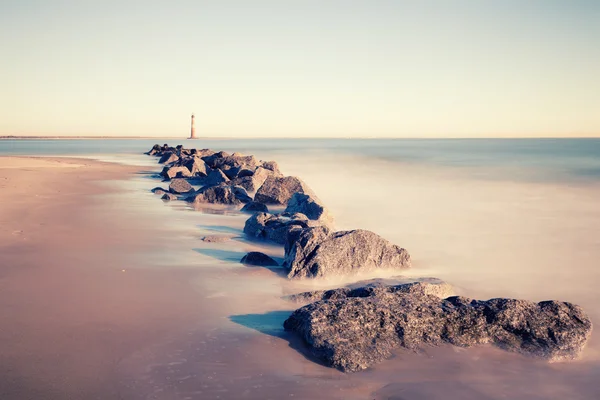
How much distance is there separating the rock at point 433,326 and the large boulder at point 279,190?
8387 millimetres

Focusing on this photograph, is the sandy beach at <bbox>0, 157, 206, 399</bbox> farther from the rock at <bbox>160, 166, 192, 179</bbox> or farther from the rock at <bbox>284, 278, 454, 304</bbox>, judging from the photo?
the rock at <bbox>160, 166, 192, 179</bbox>

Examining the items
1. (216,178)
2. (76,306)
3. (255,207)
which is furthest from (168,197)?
(76,306)

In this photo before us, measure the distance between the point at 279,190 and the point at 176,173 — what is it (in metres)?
8.73

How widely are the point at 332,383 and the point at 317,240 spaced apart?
9.47 feet

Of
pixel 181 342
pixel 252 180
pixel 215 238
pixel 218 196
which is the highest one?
pixel 252 180

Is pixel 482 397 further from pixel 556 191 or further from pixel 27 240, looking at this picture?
pixel 556 191

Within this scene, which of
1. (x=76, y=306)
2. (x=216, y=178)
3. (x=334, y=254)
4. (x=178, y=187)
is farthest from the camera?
(x=216, y=178)

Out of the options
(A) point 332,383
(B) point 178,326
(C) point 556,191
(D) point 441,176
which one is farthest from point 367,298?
(D) point 441,176

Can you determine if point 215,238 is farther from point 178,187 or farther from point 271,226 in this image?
point 178,187

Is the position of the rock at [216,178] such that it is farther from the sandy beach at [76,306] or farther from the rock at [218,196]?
the sandy beach at [76,306]

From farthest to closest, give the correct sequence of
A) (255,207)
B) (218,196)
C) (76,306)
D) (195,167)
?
(195,167) < (218,196) < (255,207) < (76,306)

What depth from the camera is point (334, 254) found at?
20.9ft

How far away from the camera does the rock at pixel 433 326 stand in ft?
13.6

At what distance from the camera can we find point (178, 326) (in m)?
4.67
